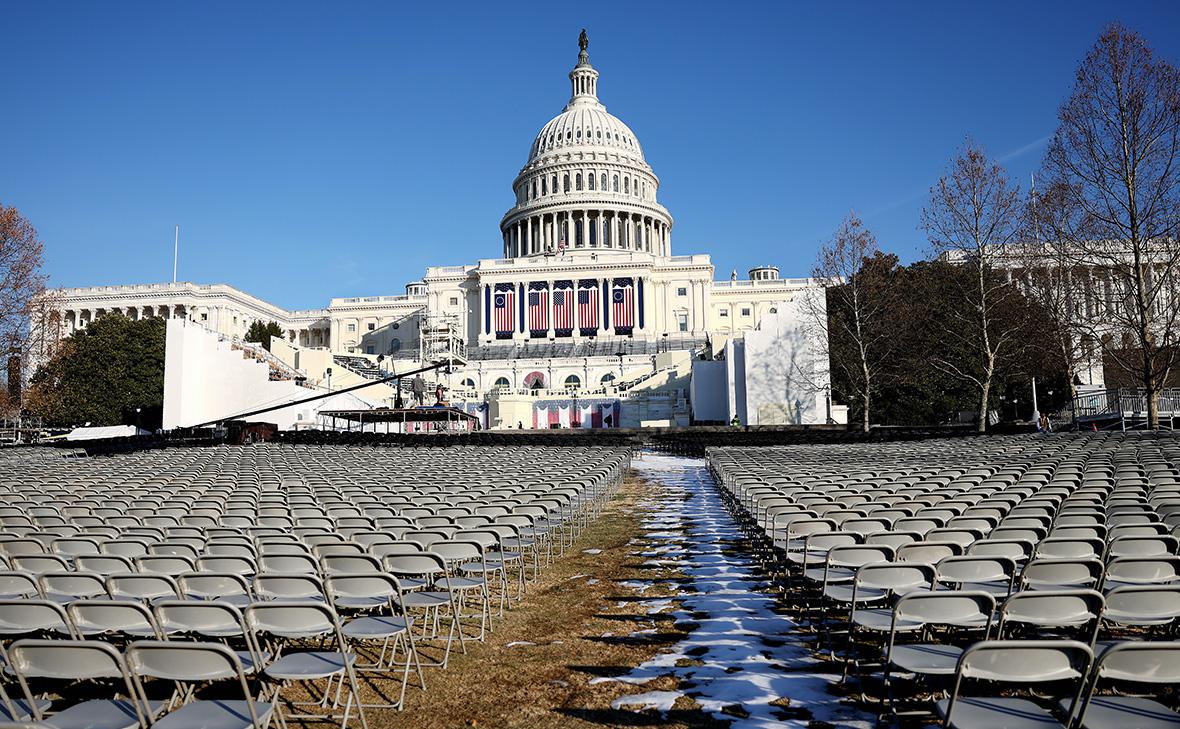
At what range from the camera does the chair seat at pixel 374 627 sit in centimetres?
530

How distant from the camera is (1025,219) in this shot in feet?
99.4

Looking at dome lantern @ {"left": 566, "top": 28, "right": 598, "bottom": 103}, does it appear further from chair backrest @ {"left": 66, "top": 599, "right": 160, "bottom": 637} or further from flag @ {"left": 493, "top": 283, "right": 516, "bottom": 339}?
chair backrest @ {"left": 66, "top": 599, "right": 160, "bottom": 637}

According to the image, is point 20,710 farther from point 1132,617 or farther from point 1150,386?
point 1150,386

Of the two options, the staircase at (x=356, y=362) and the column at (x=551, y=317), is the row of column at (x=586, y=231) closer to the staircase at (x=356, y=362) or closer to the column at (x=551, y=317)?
the column at (x=551, y=317)

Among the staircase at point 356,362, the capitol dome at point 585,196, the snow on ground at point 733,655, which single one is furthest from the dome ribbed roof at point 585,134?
the snow on ground at point 733,655

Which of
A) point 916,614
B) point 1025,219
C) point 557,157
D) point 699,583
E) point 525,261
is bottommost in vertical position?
point 699,583

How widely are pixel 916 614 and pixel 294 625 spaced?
3810mm

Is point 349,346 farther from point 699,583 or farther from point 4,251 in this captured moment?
point 699,583

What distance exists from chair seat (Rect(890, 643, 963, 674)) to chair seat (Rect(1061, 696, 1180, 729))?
25.3 inches

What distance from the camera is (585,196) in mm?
112438

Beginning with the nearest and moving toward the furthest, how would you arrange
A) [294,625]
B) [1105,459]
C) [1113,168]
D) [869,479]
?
[294,625] → [869,479] → [1105,459] → [1113,168]

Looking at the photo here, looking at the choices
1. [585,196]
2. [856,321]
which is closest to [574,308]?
[585,196]

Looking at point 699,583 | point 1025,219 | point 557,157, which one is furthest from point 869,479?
point 557,157

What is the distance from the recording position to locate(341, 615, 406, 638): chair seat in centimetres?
530
